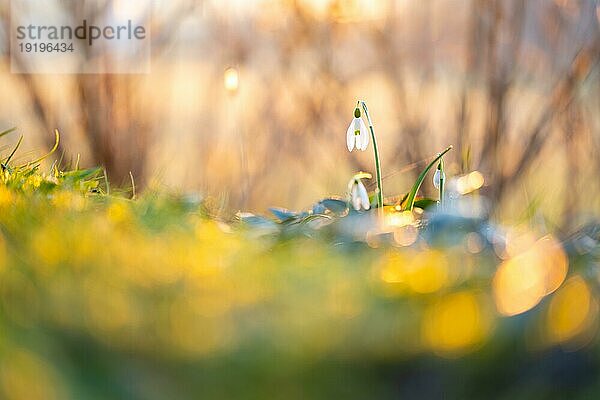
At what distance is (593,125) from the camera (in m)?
2.79

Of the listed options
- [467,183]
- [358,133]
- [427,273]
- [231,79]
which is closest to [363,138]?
[358,133]

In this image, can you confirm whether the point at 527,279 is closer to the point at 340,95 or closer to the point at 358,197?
the point at 358,197

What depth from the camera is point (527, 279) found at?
0.85ft

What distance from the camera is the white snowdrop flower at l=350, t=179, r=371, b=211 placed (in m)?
0.72

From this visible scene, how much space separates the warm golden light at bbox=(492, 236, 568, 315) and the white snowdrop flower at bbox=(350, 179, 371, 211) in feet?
1.42

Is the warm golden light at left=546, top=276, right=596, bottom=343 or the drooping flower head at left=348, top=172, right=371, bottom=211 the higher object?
the drooping flower head at left=348, top=172, right=371, bottom=211

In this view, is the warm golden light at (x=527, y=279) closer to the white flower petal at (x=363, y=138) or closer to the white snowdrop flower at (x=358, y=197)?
the white snowdrop flower at (x=358, y=197)

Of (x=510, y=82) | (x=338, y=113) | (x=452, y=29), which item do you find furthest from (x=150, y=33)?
(x=510, y=82)

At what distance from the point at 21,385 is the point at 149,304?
5 cm

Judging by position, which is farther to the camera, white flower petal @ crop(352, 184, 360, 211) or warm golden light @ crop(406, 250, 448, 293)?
white flower petal @ crop(352, 184, 360, 211)

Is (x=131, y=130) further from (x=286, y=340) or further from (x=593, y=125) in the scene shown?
(x=286, y=340)

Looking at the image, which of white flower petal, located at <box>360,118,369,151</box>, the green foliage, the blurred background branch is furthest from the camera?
the blurred background branch

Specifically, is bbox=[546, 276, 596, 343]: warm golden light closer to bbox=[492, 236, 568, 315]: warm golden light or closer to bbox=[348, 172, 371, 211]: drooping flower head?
bbox=[492, 236, 568, 315]: warm golden light

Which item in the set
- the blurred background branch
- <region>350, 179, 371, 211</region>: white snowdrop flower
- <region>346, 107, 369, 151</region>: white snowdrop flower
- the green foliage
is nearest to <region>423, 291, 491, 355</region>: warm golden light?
the green foliage
